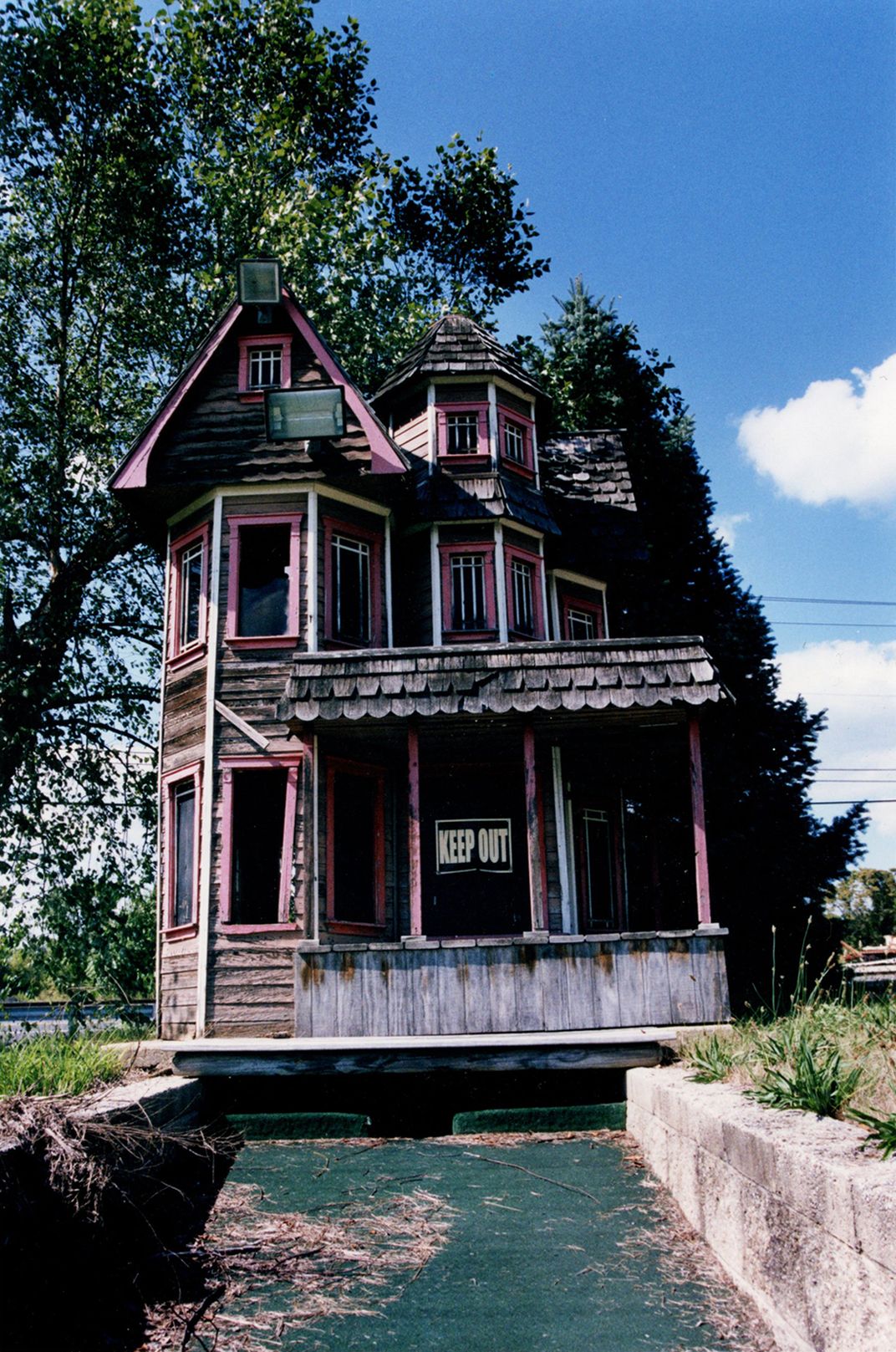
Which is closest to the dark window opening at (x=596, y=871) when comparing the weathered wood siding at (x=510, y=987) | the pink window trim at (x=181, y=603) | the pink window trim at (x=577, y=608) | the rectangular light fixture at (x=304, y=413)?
the pink window trim at (x=577, y=608)

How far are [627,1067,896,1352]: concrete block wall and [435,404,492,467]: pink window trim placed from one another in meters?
12.1

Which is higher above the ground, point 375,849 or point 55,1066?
point 375,849

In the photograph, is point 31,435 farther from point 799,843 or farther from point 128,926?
point 799,843

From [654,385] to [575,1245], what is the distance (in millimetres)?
23845

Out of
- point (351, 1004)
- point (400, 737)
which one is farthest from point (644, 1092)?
point (400, 737)

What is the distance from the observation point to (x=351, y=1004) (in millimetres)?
11258

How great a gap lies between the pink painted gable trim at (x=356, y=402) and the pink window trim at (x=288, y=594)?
1306mm

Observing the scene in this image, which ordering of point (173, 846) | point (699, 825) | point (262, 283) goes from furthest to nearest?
point (262, 283) → point (173, 846) → point (699, 825)

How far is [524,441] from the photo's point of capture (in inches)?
713

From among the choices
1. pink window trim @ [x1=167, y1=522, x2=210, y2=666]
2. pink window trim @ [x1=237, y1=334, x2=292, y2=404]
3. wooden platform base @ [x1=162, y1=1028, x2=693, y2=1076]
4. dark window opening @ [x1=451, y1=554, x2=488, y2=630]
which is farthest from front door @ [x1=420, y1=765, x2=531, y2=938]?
pink window trim @ [x1=237, y1=334, x2=292, y2=404]

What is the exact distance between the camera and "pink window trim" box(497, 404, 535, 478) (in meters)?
17.6

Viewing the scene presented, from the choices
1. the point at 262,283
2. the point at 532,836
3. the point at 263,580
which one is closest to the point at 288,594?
the point at 263,580

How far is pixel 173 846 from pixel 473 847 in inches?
154

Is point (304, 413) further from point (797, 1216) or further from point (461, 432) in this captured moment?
point (797, 1216)
